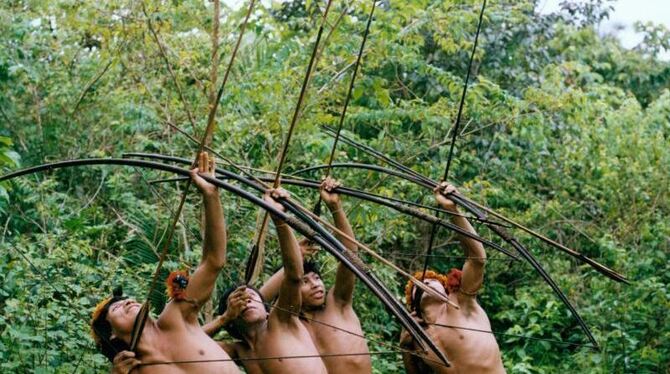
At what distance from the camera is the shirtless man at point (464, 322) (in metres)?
6.05

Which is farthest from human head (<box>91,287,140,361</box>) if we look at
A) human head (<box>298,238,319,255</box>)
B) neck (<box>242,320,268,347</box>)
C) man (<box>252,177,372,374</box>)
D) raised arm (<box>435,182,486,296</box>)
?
raised arm (<box>435,182,486,296</box>)

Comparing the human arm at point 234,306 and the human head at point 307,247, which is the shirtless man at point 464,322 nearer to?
the human head at point 307,247

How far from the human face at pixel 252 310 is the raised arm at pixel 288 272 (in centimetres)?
6

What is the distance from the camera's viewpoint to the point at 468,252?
19.8 ft

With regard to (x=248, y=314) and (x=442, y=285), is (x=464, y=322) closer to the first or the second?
(x=442, y=285)

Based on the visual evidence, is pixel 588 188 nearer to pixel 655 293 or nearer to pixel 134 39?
pixel 655 293

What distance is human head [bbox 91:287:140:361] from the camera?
491 cm

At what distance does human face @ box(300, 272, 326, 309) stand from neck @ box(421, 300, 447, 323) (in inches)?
23.0

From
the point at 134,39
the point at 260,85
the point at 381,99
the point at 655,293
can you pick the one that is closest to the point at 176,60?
the point at 134,39

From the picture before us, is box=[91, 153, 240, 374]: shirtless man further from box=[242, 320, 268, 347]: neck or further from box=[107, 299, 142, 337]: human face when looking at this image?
box=[242, 320, 268, 347]: neck

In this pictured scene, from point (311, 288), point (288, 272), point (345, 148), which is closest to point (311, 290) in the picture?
point (311, 288)

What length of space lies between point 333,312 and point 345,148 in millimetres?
2814

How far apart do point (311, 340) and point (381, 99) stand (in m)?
3.03

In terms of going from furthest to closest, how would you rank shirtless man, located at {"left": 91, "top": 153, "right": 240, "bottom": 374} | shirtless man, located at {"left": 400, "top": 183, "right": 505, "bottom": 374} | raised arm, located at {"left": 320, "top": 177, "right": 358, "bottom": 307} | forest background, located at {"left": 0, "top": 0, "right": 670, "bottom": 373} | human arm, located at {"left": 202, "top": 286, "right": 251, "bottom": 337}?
forest background, located at {"left": 0, "top": 0, "right": 670, "bottom": 373}
shirtless man, located at {"left": 400, "top": 183, "right": 505, "bottom": 374}
raised arm, located at {"left": 320, "top": 177, "right": 358, "bottom": 307}
human arm, located at {"left": 202, "top": 286, "right": 251, "bottom": 337}
shirtless man, located at {"left": 91, "top": 153, "right": 240, "bottom": 374}
